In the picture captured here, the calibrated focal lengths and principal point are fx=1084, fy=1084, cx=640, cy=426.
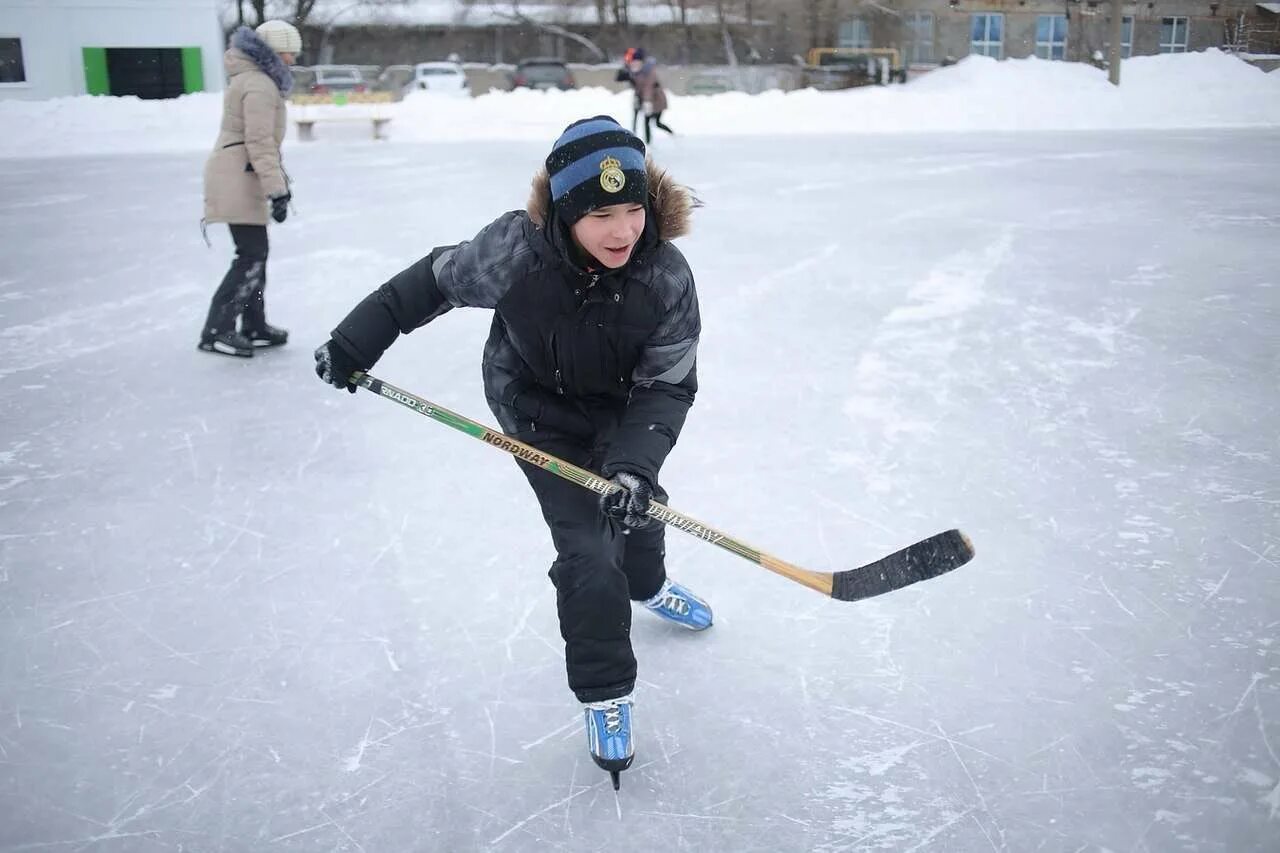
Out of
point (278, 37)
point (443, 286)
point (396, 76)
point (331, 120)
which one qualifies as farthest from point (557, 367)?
point (396, 76)

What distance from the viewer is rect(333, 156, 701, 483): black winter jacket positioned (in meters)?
1.84

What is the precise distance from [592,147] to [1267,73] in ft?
66.1

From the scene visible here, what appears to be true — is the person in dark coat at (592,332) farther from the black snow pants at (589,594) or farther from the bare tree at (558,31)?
the bare tree at (558,31)

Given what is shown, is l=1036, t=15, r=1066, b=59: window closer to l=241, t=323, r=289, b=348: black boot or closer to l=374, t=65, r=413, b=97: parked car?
l=374, t=65, r=413, b=97: parked car

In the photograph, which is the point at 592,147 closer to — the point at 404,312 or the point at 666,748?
the point at 404,312

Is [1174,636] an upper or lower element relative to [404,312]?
lower

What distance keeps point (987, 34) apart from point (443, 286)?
2411 centimetres

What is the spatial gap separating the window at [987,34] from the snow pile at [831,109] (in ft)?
10.6

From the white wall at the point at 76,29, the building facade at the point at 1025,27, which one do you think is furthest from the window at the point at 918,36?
the white wall at the point at 76,29

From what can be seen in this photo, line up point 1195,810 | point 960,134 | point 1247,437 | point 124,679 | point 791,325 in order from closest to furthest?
1. point 1195,810
2. point 124,679
3. point 1247,437
4. point 791,325
5. point 960,134

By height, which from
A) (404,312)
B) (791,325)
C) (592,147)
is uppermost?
(592,147)

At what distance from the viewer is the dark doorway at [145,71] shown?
15.5m

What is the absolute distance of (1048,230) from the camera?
6574mm

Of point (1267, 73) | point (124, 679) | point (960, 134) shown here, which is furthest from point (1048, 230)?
point (1267, 73)
